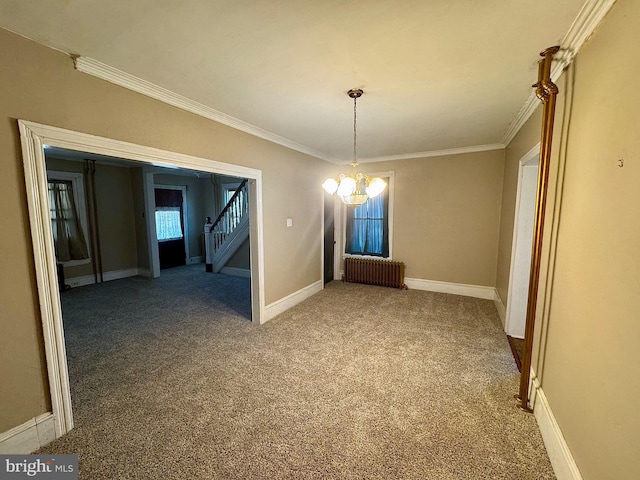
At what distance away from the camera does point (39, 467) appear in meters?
1.56

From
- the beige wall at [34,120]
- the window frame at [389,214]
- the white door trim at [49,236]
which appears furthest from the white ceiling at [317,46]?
the window frame at [389,214]

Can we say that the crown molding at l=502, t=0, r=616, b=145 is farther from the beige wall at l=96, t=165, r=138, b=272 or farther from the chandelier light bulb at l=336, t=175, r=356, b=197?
the beige wall at l=96, t=165, r=138, b=272

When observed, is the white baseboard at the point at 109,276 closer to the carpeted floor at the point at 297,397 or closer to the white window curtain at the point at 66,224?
the white window curtain at the point at 66,224

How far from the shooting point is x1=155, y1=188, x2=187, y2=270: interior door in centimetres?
719

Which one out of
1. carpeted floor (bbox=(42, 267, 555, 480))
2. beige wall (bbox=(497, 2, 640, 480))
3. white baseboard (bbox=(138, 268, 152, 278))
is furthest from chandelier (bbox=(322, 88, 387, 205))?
white baseboard (bbox=(138, 268, 152, 278))

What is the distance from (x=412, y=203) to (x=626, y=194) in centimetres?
402

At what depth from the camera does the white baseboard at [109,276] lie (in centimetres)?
529

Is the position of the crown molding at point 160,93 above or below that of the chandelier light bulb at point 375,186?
above

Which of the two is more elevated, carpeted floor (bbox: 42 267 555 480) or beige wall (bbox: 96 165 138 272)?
beige wall (bbox: 96 165 138 272)

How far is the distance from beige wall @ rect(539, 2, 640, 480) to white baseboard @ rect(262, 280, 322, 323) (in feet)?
10.0

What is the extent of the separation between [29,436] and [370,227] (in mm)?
5072

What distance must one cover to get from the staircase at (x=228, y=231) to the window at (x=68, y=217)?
246 cm

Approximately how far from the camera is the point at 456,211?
4.71 metres

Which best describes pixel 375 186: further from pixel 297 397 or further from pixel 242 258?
pixel 242 258
